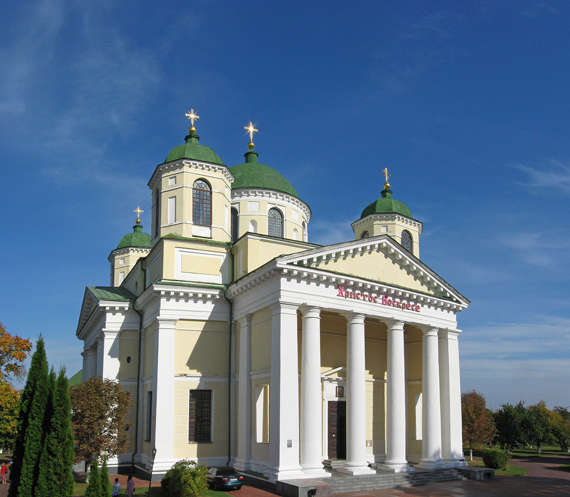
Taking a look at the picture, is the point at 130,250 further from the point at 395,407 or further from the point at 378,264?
the point at 395,407

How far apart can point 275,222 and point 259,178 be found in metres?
2.79

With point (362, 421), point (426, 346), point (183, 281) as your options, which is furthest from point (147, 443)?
point (426, 346)

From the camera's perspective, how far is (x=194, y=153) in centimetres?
2773

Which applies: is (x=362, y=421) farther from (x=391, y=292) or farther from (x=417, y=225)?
(x=417, y=225)

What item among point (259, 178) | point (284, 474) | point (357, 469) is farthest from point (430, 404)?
point (259, 178)

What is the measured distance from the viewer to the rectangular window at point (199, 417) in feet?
78.5

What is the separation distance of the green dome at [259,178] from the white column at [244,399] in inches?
397

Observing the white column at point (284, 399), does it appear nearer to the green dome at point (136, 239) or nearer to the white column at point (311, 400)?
the white column at point (311, 400)

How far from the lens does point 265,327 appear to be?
73.5ft

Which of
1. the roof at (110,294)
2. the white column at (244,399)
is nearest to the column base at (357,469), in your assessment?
the white column at (244,399)

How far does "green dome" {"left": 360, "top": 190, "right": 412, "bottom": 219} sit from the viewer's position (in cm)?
3745

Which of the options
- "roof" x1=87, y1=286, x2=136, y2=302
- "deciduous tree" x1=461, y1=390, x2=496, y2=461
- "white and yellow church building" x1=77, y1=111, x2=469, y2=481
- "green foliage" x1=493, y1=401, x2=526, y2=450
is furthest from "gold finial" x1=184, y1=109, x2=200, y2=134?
"green foliage" x1=493, y1=401, x2=526, y2=450

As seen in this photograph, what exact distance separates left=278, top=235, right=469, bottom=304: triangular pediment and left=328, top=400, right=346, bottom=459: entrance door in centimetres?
648

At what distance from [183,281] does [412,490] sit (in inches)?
512
